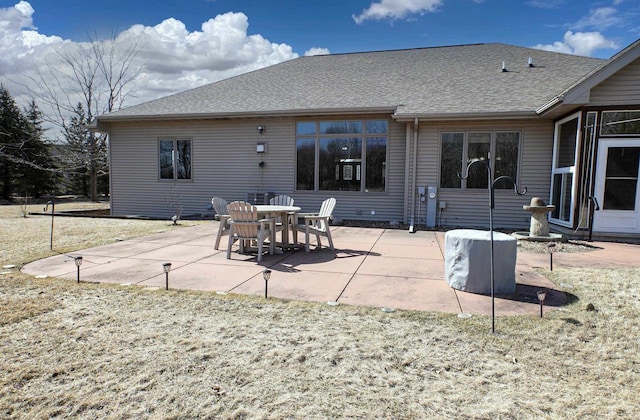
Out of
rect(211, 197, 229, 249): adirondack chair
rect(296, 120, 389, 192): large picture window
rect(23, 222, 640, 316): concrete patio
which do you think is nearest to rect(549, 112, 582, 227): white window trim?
rect(23, 222, 640, 316): concrete patio

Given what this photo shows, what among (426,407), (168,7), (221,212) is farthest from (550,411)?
(168,7)

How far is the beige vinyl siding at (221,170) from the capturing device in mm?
9930

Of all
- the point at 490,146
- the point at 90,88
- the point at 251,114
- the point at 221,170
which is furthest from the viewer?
the point at 90,88

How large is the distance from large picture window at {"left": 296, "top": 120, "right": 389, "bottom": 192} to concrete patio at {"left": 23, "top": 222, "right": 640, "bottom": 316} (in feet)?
10.2

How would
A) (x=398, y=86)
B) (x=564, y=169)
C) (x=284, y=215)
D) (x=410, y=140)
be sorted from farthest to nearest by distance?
(x=398, y=86)
(x=410, y=140)
(x=564, y=169)
(x=284, y=215)

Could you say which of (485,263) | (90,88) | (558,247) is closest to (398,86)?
(558,247)

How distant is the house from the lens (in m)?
7.24

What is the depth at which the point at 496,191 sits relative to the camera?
Answer: 30.0 feet

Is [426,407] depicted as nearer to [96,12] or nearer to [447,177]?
[447,177]

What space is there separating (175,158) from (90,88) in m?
14.0

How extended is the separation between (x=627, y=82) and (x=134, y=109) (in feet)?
40.5

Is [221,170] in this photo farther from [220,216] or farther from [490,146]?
[490,146]

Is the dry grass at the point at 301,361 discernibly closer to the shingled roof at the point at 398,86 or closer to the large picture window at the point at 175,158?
the shingled roof at the point at 398,86

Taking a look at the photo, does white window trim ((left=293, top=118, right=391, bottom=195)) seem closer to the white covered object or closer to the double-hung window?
the double-hung window
